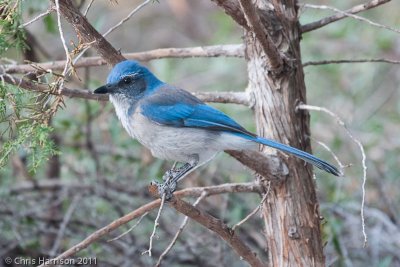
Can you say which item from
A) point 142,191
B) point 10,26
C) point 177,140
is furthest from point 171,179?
point 142,191

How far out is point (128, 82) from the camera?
13.2ft

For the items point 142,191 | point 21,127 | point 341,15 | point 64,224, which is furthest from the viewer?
point 142,191

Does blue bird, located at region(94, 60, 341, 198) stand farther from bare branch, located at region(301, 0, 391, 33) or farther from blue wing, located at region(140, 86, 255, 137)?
bare branch, located at region(301, 0, 391, 33)

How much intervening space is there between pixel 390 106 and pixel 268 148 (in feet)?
14.8

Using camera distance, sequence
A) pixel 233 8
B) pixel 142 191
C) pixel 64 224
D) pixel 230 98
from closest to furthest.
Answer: pixel 233 8
pixel 230 98
pixel 64 224
pixel 142 191

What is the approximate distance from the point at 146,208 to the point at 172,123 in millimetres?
643

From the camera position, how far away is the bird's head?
383 cm

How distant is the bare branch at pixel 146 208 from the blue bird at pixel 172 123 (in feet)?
0.50

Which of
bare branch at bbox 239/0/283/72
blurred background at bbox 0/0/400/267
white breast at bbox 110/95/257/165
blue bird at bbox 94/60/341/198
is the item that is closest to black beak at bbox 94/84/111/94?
blue bird at bbox 94/60/341/198

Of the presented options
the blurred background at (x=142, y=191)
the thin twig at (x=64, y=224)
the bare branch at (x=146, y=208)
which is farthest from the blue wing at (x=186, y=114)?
Answer: the thin twig at (x=64, y=224)

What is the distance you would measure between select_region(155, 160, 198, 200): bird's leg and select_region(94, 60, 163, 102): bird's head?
527 mm

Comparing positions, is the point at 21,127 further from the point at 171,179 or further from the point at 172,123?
the point at 172,123

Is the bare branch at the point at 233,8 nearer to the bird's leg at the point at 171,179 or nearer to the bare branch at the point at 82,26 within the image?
the bare branch at the point at 82,26

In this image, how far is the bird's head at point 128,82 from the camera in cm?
383
